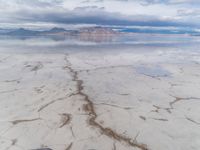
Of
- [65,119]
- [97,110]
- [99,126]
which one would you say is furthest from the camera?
[97,110]

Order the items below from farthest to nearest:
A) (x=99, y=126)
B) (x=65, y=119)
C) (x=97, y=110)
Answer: (x=97, y=110), (x=65, y=119), (x=99, y=126)

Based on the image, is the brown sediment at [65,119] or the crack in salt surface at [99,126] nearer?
the crack in salt surface at [99,126]

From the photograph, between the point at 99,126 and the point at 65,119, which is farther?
the point at 65,119

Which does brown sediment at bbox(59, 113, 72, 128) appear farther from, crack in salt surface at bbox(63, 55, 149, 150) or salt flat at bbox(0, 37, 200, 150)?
crack in salt surface at bbox(63, 55, 149, 150)

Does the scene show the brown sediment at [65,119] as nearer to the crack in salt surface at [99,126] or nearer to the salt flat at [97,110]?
the salt flat at [97,110]

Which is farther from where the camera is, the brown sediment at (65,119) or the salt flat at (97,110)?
the brown sediment at (65,119)

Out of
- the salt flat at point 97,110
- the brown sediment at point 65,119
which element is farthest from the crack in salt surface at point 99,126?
the brown sediment at point 65,119

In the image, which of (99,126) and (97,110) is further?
(97,110)

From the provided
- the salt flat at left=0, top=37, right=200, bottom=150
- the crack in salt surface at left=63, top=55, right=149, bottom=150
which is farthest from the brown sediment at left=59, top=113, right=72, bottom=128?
the crack in salt surface at left=63, top=55, right=149, bottom=150

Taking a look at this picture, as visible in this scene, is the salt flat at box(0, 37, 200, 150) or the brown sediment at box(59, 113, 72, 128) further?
the brown sediment at box(59, 113, 72, 128)
